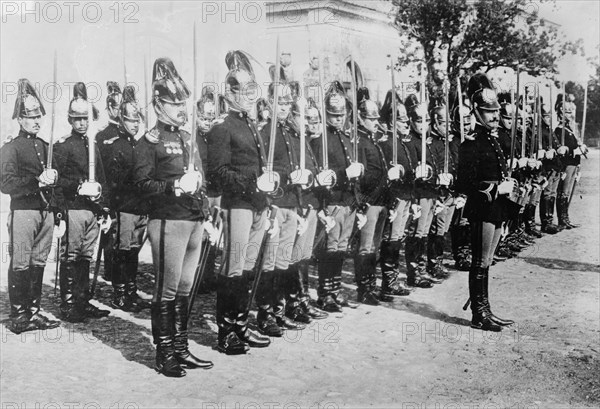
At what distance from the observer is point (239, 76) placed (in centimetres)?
570

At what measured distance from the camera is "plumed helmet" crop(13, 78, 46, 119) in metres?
6.33

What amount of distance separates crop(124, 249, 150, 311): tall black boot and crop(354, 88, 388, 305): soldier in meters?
2.22

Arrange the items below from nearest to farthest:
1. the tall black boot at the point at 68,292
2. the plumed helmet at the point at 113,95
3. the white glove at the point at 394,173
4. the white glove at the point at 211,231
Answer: the white glove at the point at 211,231 < the tall black boot at the point at 68,292 < the white glove at the point at 394,173 < the plumed helmet at the point at 113,95

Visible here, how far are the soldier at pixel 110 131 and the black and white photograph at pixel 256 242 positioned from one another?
0.03 metres

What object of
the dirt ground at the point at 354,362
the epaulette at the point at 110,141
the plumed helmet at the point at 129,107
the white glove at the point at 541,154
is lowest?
the dirt ground at the point at 354,362

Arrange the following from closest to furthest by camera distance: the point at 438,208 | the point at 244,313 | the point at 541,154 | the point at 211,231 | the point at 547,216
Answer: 1. the point at 211,231
2. the point at 244,313
3. the point at 438,208
4. the point at 541,154
5. the point at 547,216

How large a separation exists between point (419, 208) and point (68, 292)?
388 cm

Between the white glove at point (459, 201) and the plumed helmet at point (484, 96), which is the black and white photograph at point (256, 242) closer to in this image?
the plumed helmet at point (484, 96)

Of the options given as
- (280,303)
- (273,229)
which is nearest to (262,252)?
(273,229)

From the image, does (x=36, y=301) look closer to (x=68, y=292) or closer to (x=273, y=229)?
(x=68, y=292)

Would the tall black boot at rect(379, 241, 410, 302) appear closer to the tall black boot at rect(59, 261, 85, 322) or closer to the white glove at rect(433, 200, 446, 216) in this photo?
the white glove at rect(433, 200, 446, 216)

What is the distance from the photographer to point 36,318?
6.47 meters

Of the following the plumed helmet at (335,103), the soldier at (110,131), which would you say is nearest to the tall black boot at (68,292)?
the soldier at (110,131)

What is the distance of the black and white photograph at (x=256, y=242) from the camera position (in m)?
5.12
